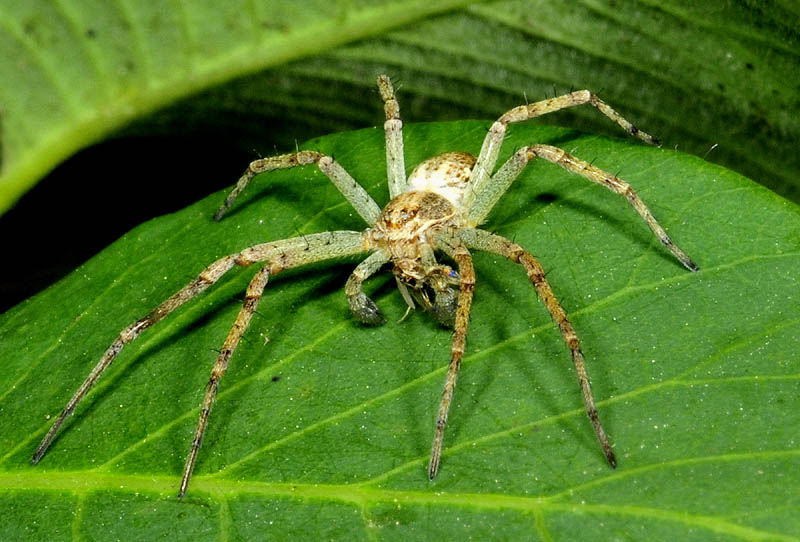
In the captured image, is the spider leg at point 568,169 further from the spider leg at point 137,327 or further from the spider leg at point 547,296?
the spider leg at point 137,327

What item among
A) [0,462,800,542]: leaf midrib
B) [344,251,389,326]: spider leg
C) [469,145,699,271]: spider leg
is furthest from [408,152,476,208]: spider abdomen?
[0,462,800,542]: leaf midrib

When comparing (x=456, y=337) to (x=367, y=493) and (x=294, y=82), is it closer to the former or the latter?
(x=367, y=493)

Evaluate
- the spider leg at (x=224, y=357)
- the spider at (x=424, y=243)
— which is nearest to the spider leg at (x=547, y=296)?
the spider at (x=424, y=243)

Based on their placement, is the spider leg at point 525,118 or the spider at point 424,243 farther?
the spider leg at point 525,118

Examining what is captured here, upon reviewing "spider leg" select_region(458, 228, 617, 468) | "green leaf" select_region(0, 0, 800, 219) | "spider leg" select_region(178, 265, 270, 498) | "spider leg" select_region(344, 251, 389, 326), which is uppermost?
"green leaf" select_region(0, 0, 800, 219)

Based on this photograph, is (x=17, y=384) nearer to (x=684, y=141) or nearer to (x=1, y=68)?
(x=1, y=68)

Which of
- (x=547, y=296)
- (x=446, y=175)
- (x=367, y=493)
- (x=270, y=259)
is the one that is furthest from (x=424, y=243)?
(x=367, y=493)

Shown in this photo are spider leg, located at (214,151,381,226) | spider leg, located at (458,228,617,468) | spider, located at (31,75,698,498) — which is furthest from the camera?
spider leg, located at (214,151,381,226)

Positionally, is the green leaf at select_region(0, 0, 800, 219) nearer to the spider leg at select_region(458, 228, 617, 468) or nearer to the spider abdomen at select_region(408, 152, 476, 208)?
the spider abdomen at select_region(408, 152, 476, 208)
